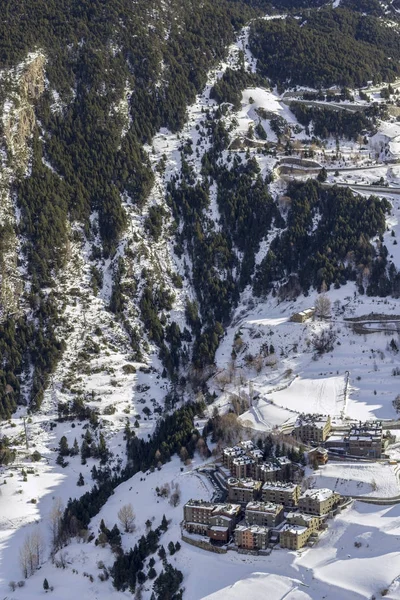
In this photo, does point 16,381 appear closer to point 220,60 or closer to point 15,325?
point 15,325

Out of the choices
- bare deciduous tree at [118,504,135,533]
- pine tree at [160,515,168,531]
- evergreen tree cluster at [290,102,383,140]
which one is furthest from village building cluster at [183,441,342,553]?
evergreen tree cluster at [290,102,383,140]

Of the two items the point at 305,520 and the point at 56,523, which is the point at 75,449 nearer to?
the point at 56,523

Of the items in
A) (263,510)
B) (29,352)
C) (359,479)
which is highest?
(29,352)

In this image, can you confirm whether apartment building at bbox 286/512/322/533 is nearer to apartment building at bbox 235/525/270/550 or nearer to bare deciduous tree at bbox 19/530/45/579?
apartment building at bbox 235/525/270/550

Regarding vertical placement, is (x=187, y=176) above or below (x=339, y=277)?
above

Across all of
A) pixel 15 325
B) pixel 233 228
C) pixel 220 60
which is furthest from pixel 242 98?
pixel 15 325

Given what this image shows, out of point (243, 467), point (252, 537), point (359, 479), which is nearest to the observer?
point (252, 537)

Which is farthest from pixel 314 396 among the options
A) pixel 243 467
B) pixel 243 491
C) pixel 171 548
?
pixel 171 548
